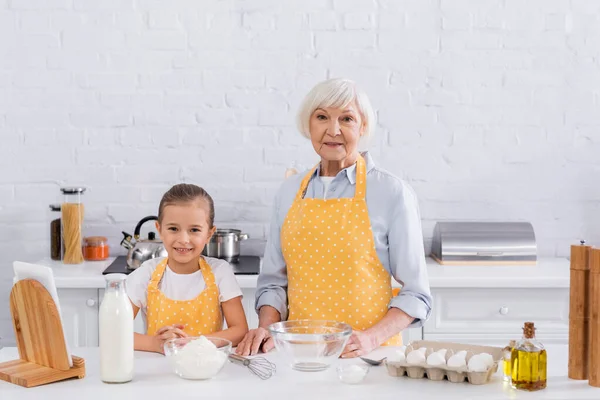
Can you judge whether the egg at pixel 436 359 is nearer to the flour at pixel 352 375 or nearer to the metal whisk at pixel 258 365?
the flour at pixel 352 375

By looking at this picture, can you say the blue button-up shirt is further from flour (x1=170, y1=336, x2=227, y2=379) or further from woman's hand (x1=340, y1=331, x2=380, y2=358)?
flour (x1=170, y1=336, x2=227, y2=379)

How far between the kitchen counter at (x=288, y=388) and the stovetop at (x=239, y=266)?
4.66 feet

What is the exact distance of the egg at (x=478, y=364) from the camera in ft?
6.26

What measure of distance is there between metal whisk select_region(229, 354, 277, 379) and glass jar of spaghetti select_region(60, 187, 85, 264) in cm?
177

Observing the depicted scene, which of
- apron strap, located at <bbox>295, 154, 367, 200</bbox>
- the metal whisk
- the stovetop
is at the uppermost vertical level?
apron strap, located at <bbox>295, 154, 367, 200</bbox>

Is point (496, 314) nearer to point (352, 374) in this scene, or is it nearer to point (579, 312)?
point (579, 312)

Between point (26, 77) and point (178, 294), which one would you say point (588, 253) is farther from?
point (26, 77)

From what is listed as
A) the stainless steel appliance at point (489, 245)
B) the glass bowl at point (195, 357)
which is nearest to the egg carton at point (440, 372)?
the glass bowl at point (195, 357)

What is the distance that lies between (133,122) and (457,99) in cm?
148

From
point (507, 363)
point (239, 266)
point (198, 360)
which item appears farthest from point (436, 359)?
point (239, 266)

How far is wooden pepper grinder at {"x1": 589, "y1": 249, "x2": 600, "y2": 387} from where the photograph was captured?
1.89m

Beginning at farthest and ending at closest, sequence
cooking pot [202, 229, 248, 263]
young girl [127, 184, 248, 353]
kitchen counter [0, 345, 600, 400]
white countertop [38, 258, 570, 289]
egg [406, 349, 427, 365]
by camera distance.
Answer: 1. cooking pot [202, 229, 248, 263]
2. white countertop [38, 258, 570, 289]
3. young girl [127, 184, 248, 353]
4. egg [406, 349, 427, 365]
5. kitchen counter [0, 345, 600, 400]

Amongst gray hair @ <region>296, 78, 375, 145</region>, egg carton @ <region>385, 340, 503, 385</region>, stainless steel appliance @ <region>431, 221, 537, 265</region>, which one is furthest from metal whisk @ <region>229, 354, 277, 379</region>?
stainless steel appliance @ <region>431, 221, 537, 265</region>

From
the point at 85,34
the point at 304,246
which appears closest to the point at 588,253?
the point at 304,246
